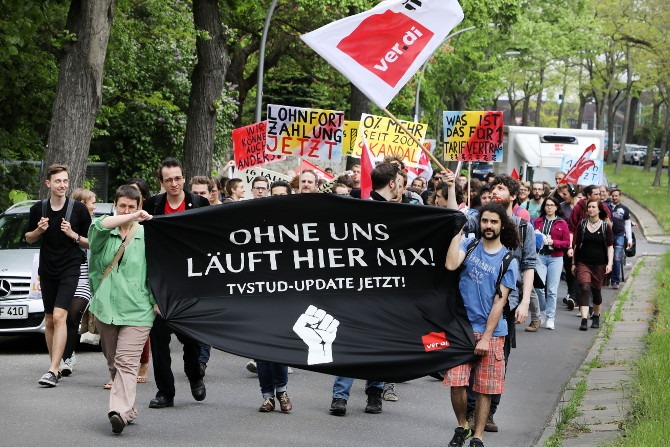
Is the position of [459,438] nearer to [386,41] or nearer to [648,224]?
[386,41]

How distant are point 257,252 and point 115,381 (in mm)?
1315

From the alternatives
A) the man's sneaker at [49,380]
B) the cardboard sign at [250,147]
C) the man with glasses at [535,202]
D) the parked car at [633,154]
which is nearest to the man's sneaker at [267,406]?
the man's sneaker at [49,380]

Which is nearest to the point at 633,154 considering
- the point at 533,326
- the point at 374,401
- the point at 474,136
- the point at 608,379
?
the point at 474,136

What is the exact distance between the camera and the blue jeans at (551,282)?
15.9 metres

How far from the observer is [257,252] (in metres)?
8.33

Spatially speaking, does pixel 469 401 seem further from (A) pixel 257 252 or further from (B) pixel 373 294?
(A) pixel 257 252

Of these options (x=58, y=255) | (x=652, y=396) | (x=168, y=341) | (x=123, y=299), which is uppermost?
(x=58, y=255)

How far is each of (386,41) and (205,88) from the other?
10.8 m

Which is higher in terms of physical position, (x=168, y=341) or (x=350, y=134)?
(x=350, y=134)

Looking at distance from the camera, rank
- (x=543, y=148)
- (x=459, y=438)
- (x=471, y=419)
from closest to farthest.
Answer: (x=459, y=438)
(x=471, y=419)
(x=543, y=148)

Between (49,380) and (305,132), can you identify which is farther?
(305,132)

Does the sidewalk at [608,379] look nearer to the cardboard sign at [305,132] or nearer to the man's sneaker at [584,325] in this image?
the man's sneaker at [584,325]

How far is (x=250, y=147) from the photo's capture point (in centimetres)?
1688

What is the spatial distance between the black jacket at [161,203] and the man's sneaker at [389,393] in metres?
2.18
